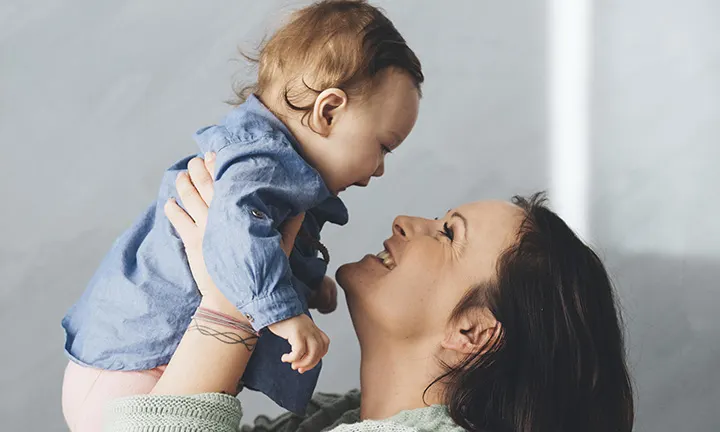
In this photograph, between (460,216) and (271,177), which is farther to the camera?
(460,216)

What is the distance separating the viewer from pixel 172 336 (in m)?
1.74

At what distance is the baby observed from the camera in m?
1.62

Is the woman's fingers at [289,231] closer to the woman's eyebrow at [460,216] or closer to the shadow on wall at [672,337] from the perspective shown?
the woman's eyebrow at [460,216]

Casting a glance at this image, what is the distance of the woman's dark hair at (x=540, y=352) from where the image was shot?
1.76 metres

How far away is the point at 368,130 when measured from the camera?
1.70m

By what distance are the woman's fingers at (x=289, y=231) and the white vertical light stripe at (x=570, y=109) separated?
4.82ft

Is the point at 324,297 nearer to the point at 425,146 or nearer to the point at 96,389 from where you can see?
the point at 96,389

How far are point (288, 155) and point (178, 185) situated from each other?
0.24m

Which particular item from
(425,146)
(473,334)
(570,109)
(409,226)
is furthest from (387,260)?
(570,109)

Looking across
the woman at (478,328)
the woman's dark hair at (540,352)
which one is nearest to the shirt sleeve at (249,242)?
the woman at (478,328)

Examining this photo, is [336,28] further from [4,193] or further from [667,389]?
[667,389]

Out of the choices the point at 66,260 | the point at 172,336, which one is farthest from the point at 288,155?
the point at 66,260

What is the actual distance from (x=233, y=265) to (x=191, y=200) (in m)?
0.23

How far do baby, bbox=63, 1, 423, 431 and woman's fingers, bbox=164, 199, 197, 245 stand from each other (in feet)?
0.09
